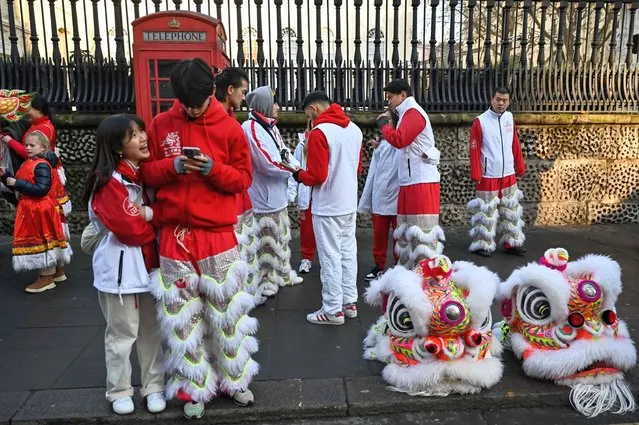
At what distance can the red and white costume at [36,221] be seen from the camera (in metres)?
4.74

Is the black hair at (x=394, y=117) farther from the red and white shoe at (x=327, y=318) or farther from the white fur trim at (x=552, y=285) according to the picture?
the white fur trim at (x=552, y=285)

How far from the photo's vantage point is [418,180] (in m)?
4.62

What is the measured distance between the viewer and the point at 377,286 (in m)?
3.29

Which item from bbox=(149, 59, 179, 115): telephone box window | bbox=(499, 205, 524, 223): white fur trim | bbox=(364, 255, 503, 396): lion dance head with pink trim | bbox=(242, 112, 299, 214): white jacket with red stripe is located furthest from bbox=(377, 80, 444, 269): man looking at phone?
bbox=(149, 59, 179, 115): telephone box window

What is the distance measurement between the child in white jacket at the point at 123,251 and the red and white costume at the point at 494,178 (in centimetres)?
436

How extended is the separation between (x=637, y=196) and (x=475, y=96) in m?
3.12

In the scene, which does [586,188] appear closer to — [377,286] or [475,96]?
[475,96]

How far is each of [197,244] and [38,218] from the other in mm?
Result: 3059

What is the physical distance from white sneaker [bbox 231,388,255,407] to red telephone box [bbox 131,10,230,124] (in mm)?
4282

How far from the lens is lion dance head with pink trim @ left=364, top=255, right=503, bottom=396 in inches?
117

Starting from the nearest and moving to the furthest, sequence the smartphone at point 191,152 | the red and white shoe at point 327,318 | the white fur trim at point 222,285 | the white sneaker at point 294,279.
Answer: the smartphone at point 191,152 < the white fur trim at point 222,285 < the red and white shoe at point 327,318 < the white sneaker at point 294,279

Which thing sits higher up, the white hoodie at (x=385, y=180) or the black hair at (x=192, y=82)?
the black hair at (x=192, y=82)

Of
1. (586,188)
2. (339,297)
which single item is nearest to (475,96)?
(586,188)

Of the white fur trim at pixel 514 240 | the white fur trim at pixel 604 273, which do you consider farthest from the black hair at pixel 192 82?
the white fur trim at pixel 514 240
